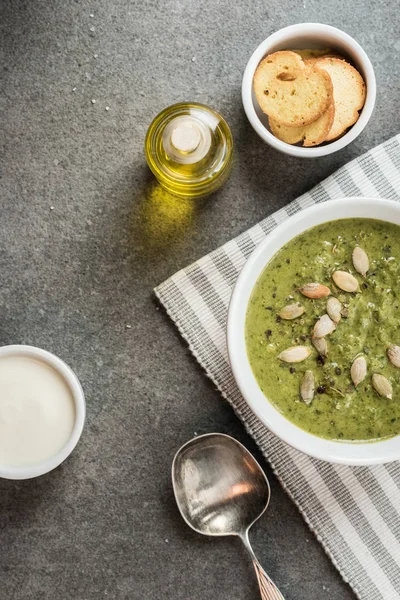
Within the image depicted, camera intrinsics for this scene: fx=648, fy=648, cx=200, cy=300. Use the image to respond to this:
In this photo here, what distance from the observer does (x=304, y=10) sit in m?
1.52

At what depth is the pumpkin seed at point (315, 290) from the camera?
4.22 ft

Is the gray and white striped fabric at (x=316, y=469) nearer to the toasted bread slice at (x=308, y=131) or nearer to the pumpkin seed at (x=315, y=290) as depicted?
the toasted bread slice at (x=308, y=131)

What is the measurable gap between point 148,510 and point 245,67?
1.06 metres

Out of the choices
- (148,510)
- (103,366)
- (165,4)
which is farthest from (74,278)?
(165,4)

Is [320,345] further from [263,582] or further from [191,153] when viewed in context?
[263,582]

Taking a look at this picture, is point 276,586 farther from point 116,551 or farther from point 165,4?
point 165,4

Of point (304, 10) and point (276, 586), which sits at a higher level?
point (304, 10)

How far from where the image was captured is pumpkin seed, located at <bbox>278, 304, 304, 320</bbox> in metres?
1.29

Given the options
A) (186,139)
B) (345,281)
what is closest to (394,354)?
(345,281)

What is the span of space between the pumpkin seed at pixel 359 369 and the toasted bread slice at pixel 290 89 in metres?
0.52

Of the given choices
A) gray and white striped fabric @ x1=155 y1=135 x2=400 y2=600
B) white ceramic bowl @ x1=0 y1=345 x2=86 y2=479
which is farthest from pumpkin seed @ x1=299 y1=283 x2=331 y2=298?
white ceramic bowl @ x1=0 y1=345 x2=86 y2=479

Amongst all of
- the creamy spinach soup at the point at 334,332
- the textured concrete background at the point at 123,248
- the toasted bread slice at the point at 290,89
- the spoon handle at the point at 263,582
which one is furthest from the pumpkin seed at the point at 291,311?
the spoon handle at the point at 263,582

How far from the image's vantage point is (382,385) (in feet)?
4.22

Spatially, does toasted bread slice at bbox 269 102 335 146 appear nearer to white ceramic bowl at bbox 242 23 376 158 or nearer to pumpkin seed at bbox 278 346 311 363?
white ceramic bowl at bbox 242 23 376 158
